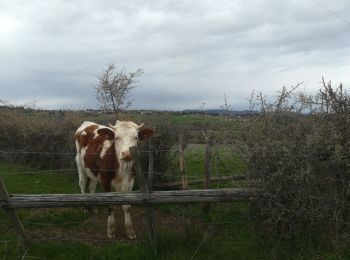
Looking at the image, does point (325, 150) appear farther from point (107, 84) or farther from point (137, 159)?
point (107, 84)

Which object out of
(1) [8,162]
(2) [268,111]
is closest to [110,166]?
(2) [268,111]

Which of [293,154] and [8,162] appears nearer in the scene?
[293,154]

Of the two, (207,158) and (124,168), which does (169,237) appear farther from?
(207,158)

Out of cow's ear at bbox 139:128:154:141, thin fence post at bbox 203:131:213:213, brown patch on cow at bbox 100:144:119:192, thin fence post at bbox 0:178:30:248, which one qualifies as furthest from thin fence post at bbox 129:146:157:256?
thin fence post at bbox 203:131:213:213

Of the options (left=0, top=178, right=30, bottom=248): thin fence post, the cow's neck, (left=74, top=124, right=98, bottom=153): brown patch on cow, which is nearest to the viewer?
(left=0, top=178, right=30, bottom=248): thin fence post

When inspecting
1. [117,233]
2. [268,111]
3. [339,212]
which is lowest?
[117,233]

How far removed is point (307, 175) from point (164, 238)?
7.29 feet

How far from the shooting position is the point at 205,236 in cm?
702

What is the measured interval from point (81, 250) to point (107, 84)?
Answer: 11083 millimetres

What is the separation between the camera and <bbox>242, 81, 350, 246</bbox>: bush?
21.0 feet

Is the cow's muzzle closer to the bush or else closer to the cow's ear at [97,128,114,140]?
the cow's ear at [97,128,114,140]

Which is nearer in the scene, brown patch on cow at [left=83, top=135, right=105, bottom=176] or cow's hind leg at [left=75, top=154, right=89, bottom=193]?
A: brown patch on cow at [left=83, top=135, right=105, bottom=176]

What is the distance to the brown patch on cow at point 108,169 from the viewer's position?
8617mm

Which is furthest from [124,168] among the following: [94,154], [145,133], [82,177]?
[82,177]
